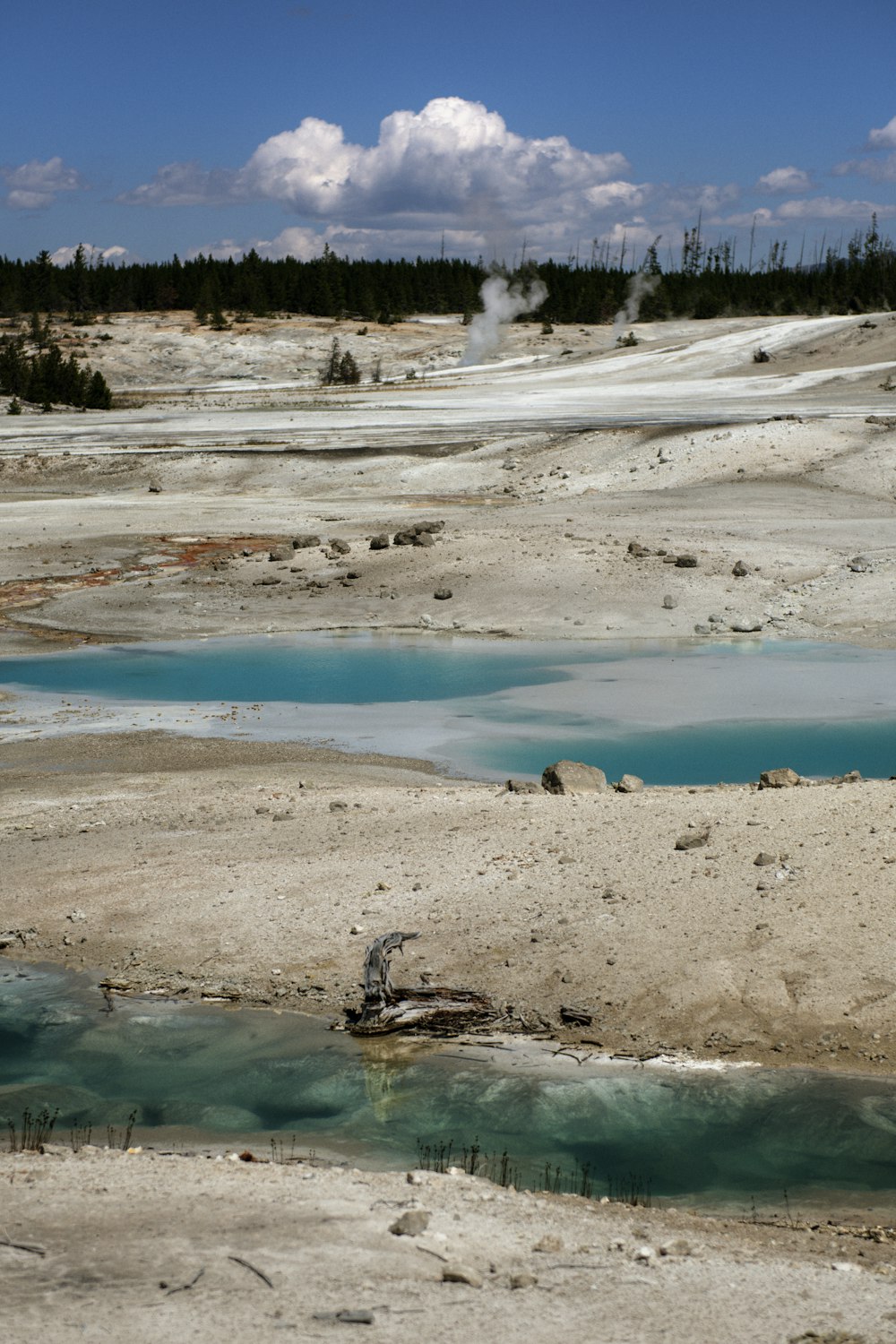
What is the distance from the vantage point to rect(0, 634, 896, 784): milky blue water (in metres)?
14.9

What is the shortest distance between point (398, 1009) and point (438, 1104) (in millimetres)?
860

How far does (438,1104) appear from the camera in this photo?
7.43 metres

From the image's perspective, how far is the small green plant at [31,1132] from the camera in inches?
264

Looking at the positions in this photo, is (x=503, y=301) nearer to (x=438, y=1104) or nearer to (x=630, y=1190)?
(x=438, y=1104)

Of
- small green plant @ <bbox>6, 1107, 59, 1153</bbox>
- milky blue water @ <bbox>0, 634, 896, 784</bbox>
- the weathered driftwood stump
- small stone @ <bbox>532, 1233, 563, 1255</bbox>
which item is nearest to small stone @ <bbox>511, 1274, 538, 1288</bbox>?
small stone @ <bbox>532, 1233, 563, 1255</bbox>

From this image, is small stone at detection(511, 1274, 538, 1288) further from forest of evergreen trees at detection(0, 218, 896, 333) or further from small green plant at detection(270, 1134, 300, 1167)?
forest of evergreen trees at detection(0, 218, 896, 333)

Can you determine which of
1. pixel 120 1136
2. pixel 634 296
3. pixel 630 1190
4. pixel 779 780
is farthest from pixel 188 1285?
pixel 634 296

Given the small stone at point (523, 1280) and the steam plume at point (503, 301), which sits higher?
the steam plume at point (503, 301)

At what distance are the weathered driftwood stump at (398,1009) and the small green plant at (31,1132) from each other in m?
1.76

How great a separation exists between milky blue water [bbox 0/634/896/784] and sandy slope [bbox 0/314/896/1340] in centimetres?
94

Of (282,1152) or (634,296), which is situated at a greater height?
(634,296)

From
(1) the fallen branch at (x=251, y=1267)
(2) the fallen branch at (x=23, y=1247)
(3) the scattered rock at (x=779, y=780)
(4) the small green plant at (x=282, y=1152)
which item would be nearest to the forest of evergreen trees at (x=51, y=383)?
(3) the scattered rock at (x=779, y=780)

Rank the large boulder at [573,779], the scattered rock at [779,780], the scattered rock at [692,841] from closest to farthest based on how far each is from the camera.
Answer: the scattered rock at [692,841] → the scattered rock at [779,780] → the large boulder at [573,779]

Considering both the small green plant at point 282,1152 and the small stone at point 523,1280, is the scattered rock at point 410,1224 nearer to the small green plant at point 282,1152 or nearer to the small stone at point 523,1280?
the small stone at point 523,1280
